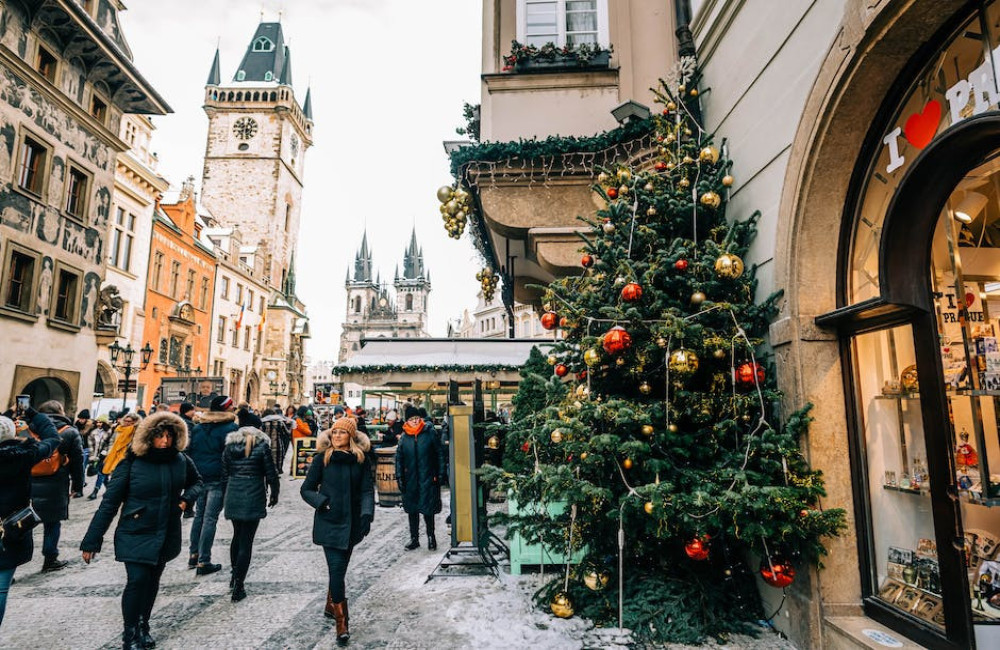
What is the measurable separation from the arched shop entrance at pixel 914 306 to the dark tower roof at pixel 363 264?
115791 millimetres

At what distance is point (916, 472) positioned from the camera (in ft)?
12.0

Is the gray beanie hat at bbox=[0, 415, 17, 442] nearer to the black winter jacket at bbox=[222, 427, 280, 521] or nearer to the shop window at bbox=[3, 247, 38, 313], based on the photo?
the black winter jacket at bbox=[222, 427, 280, 521]

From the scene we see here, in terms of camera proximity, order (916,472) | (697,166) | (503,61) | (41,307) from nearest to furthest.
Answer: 1. (916,472)
2. (697,166)
3. (503,61)
4. (41,307)

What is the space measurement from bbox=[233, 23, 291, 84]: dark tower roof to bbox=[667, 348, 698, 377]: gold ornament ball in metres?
72.6

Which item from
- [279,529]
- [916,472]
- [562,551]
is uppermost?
[916,472]

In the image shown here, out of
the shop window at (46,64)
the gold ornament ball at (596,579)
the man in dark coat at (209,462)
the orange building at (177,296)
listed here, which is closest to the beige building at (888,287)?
the gold ornament ball at (596,579)

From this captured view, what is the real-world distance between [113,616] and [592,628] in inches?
162

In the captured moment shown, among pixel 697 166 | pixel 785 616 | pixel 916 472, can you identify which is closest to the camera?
pixel 916 472

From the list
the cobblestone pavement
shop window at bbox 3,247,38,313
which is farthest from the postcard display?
shop window at bbox 3,247,38,313

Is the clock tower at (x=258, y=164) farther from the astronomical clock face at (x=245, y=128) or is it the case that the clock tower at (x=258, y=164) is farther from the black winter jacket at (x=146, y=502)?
the black winter jacket at (x=146, y=502)

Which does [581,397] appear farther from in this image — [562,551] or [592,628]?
[592,628]

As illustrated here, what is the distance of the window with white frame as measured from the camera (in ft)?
26.2

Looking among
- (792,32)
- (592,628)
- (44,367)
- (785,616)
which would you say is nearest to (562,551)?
(592,628)

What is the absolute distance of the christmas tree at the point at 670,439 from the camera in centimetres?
399
